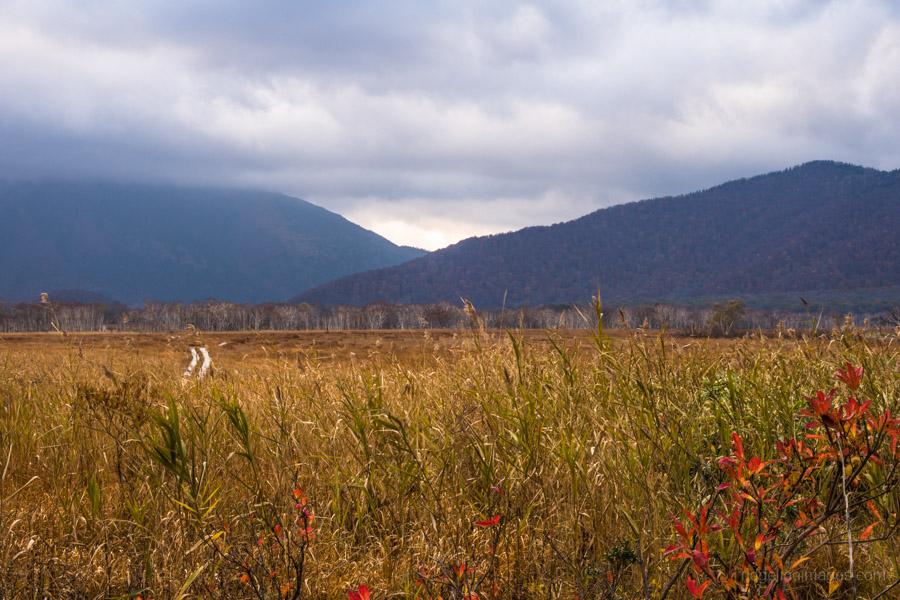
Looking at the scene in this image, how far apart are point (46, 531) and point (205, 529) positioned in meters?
0.95

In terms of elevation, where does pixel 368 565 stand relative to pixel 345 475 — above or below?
below

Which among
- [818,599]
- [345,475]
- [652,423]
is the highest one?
[652,423]

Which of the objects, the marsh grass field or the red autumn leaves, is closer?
the red autumn leaves

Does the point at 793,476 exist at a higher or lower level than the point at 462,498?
higher

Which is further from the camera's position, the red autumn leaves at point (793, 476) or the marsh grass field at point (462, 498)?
the marsh grass field at point (462, 498)

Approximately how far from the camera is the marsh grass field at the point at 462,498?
2494 mm

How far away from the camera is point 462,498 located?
130 inches

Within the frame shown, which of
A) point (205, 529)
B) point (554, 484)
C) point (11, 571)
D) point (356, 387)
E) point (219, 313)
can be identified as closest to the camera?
point (11, 571)

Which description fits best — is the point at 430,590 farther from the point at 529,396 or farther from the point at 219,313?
the point at 219,313

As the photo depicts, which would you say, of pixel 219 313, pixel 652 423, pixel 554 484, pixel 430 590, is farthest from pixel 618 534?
pixel 219 313

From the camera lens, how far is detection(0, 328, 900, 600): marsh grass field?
249cm

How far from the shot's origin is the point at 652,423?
132 inches

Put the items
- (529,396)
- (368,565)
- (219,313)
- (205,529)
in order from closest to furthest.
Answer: (368,565), (205,529), (529,396), (219,313)

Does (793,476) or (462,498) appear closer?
(793,476)
